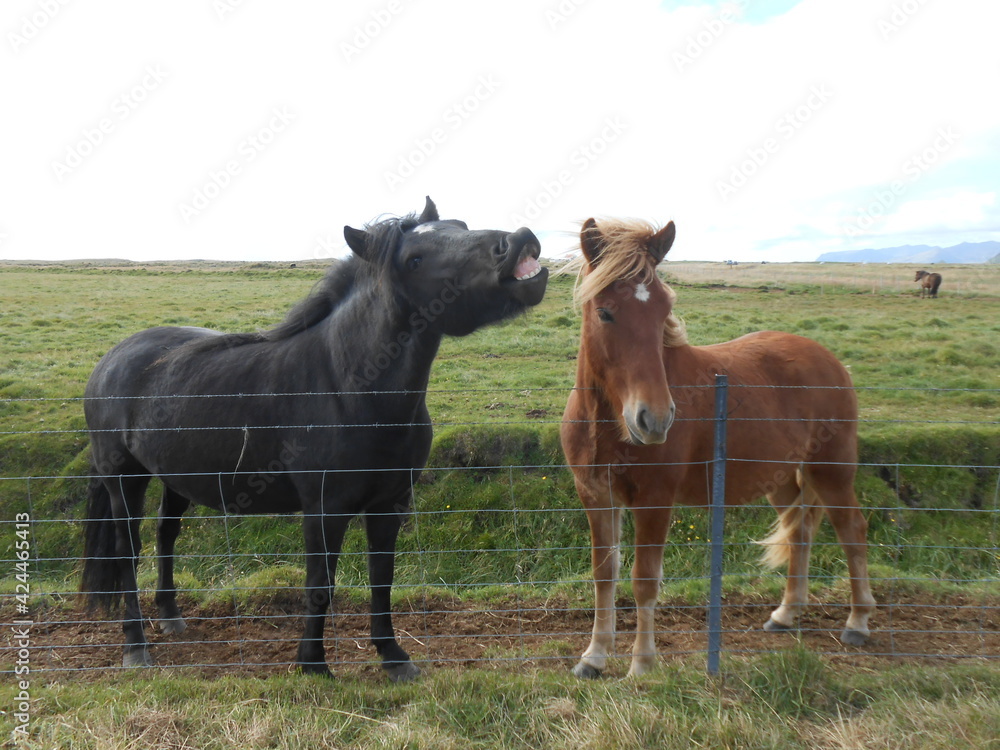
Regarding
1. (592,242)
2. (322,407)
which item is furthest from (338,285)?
(592,242)

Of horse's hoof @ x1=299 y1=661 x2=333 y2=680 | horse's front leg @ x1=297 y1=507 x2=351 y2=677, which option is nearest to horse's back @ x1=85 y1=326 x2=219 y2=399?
horse's front leg @ x1=297 y1=507 x2=351 y2=677

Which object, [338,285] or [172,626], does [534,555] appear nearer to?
[172,626]

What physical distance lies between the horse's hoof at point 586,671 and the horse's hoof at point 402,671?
3.19ft

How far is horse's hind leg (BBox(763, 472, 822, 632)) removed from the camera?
464 centimetres

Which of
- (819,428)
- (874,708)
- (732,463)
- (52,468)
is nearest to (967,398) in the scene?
(819,428)

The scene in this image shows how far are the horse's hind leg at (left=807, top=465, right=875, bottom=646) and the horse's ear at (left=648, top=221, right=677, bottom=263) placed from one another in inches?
88.6

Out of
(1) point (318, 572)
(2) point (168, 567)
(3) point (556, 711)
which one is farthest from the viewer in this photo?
(2) point (168, 567)

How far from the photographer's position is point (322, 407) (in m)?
3.79

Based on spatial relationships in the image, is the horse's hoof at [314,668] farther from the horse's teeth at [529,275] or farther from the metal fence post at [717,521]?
the horse's teeth at [529,275]

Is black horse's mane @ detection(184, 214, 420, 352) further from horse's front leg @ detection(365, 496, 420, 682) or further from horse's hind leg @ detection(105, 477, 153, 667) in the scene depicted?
horse's front leg @ detection(365, 496, 420, 682)

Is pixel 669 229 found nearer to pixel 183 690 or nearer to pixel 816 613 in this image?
pixel 816 613

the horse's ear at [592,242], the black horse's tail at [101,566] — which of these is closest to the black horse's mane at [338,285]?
the horse's ear at [592,242]

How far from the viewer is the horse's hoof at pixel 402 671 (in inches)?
153

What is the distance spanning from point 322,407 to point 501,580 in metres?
2.96
